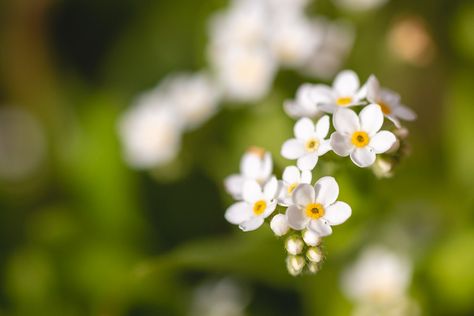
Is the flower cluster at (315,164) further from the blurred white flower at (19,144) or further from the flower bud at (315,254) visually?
the blurred white flower at (19,144)

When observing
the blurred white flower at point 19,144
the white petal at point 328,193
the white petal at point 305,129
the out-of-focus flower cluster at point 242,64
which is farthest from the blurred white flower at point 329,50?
the blurred white flower at point 19,144

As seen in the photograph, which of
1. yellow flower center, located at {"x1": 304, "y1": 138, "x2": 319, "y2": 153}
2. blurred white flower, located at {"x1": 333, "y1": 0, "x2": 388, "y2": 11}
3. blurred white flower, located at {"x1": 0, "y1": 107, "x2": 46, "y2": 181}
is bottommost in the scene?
yellow flower center, located at {"x1": 304, "y1": 138, "x2": 319, "y2": 153}

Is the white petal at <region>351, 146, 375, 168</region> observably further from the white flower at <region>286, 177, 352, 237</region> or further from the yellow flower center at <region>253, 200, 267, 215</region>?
the yellow flower center at <region>253, 200, 267, 215</region>

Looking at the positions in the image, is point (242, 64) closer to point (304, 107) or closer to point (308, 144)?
point (304, 107)

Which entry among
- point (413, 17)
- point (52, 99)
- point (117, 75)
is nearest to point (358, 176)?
point (413, 17)

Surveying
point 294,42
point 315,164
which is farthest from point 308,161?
point 294,42

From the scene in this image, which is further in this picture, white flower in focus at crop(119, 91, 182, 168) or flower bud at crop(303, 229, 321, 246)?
white flower in focus at crop(119, 91, 182, 168)

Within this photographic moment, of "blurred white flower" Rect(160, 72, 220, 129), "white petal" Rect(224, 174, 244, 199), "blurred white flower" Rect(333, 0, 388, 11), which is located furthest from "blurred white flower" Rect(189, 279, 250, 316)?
"blurred white flower" Rect(333, 0, 388, 11)
